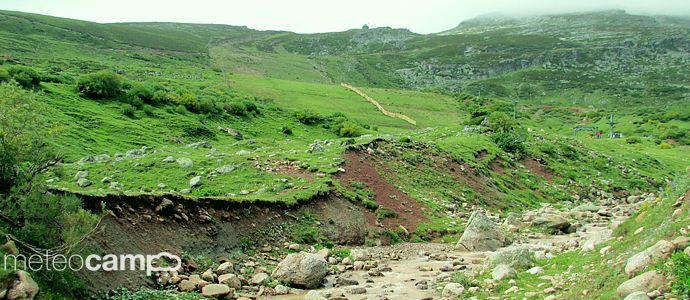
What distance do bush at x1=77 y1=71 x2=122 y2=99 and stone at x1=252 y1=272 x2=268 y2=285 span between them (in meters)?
39.6

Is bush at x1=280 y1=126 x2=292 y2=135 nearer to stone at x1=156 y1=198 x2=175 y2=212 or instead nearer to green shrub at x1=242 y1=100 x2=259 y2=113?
green shrub at x1=242 y1=100 x2=259 y2=113

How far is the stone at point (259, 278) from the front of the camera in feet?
54.1

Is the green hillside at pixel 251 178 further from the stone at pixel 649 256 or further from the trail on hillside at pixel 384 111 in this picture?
the trail on hillside at pixel 384 111

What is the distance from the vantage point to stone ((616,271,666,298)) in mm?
9758

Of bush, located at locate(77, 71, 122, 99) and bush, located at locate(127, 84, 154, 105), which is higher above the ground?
bush, located at locate(77, 71, 122, 99)

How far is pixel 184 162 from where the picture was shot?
1170 inches

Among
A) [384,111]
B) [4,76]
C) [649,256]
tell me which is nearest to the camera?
[649,256]

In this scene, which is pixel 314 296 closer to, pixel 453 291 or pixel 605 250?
pixel 453 291

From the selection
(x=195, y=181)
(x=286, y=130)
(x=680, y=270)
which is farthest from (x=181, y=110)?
(x=680, y=270)

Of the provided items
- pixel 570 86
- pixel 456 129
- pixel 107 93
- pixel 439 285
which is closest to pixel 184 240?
pixel 439 285

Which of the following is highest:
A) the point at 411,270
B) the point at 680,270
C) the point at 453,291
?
the point at 680,270

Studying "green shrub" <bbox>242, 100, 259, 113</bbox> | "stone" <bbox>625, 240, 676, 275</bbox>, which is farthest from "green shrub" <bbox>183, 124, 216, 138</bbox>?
"stone" <bbox>625, 240, 676, 275</bbox>

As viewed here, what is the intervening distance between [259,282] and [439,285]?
586cm

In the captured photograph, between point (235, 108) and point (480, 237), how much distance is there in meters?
39.9
